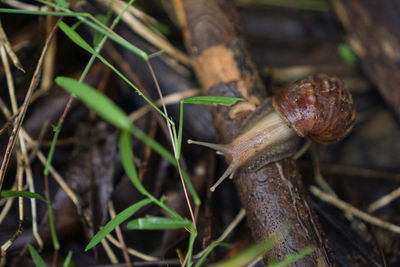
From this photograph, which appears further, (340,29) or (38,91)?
(340,29)

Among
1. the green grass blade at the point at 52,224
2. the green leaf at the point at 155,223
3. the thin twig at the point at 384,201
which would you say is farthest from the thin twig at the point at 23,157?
the thin twig at the point at 384,201

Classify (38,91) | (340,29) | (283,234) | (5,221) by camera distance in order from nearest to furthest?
(283,234) < (5,221) < (38,91) < (340,29)

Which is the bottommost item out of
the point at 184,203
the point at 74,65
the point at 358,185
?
the point at 358,185

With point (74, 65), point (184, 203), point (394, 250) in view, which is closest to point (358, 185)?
point (394, 250)

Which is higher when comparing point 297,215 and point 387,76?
point 387,76

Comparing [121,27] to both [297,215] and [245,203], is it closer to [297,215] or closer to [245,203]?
[245,203]

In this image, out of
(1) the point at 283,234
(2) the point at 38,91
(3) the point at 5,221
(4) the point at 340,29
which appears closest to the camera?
(1) the point at 283,234
